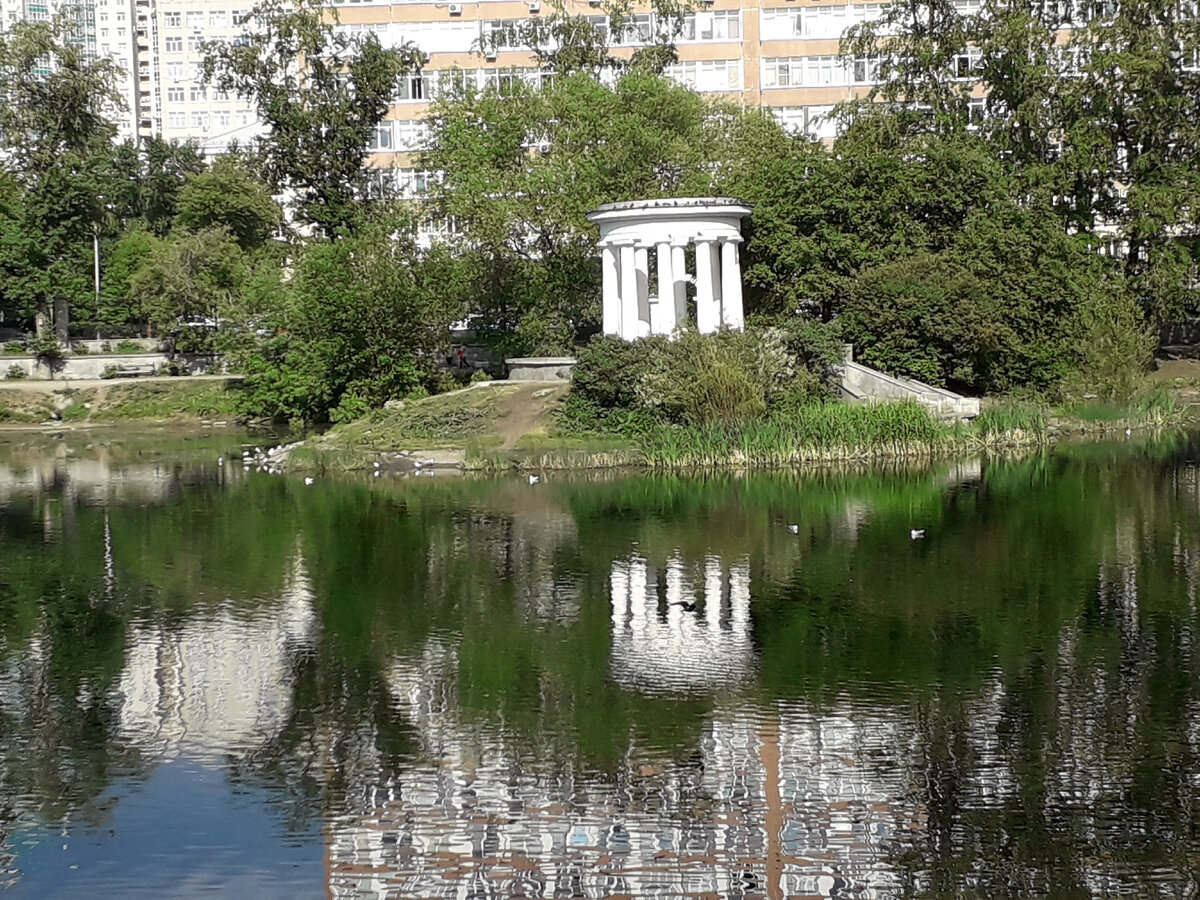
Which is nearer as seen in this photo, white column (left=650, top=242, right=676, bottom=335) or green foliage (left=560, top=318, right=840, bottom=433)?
green foliage (left=560, top=318, right=840, bottom=433)

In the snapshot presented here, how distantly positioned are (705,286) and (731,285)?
3.39 feet

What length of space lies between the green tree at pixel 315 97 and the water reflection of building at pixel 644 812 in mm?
53579

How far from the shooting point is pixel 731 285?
160ft

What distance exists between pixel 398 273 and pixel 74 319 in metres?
30.5

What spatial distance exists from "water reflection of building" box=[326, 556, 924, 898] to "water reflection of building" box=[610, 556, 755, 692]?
47cm

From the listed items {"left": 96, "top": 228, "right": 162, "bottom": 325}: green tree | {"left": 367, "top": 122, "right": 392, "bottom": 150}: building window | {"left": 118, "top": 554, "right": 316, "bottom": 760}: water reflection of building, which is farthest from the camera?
{"left": 367, "top": 122, "right": 392, "bottom": 150}: building window

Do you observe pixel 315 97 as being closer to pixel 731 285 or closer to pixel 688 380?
pixel 731 285

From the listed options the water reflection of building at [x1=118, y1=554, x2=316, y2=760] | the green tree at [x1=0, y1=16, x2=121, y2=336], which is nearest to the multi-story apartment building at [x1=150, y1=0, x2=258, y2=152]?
the green tree at [x1=0, y1=16, x2=121, y2=336]

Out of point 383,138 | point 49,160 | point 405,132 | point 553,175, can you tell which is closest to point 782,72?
point 405,132

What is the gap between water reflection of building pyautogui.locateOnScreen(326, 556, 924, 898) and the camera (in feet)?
44.1

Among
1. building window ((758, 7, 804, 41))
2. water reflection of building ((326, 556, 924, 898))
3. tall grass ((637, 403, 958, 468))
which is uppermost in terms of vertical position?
building window ((758, 7, 804, 41))

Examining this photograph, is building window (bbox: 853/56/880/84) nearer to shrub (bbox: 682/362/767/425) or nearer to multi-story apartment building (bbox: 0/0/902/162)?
multi-story apartment building (bbox: 0/0/902/162)

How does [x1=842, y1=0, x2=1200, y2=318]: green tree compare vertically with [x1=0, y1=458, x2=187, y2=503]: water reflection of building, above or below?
above

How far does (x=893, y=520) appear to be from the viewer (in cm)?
3125
